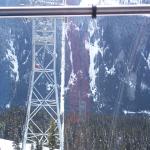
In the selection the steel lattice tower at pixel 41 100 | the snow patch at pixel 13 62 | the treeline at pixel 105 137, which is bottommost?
the treeline at pixel 105 137

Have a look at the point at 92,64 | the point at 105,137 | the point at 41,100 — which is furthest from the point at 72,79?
the point at 41,100

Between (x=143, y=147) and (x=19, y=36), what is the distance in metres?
9.71

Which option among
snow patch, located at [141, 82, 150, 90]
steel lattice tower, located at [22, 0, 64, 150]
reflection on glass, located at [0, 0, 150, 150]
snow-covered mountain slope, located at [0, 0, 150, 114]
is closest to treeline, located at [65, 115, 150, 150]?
reflection on glass, located at [0, 0, 150, 150]

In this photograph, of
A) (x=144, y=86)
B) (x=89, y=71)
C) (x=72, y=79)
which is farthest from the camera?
(x=144, y=86)

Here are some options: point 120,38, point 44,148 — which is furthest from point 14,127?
point 120,38

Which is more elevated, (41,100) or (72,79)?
(72,79)

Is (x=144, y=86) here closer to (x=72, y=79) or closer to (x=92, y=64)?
(x=92, y=64)

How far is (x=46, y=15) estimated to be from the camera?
0.41 m

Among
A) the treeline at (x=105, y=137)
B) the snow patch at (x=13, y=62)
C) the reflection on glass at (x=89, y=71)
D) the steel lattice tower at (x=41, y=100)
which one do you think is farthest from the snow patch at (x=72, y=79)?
the steel lattice tower at (x=41, y=100)

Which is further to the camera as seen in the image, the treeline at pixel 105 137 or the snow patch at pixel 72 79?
the snow patch at pixel 72 79

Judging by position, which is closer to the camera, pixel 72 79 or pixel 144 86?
pixel 72 79

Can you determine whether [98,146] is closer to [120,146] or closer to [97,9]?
[120,146]

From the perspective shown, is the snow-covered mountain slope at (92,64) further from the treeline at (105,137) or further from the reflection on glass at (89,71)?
the treeline at (105,137)

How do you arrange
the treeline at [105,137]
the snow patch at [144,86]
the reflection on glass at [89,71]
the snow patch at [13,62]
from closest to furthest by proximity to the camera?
the treeline at [105,137] → the reflection on glass at [89,71] → the snow patch at [13,62] → the snow patch at [144,86]
